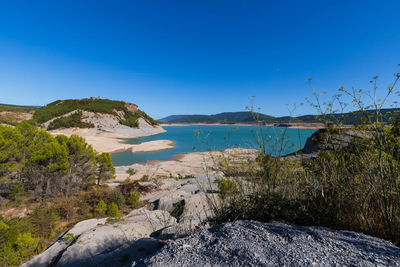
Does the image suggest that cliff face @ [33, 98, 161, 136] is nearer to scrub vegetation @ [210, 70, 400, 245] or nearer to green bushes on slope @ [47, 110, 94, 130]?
green bushes on slope @ [47, 110, 94, 130]

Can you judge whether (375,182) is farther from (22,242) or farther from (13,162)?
(13,162)

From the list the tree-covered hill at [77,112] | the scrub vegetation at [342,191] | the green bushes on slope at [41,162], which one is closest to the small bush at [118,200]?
the green bushes on slope at [41,162]

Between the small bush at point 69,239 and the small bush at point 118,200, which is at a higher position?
the small bush at point 69,239

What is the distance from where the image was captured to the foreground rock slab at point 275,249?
5.51 ft

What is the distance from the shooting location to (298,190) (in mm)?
3443

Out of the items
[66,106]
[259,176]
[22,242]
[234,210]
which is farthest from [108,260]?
[66,106]

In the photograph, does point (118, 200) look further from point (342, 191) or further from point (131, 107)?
point (131, 107)

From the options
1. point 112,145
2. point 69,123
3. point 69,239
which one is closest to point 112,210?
point 69,239

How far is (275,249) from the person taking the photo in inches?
74.5

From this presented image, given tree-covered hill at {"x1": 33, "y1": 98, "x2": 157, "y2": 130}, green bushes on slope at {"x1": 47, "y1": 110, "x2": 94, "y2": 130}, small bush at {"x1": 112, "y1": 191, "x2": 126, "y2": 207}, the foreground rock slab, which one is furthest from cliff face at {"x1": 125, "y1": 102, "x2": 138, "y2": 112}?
the foreground rock slab

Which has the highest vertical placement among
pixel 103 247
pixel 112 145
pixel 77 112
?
pixel 77 112

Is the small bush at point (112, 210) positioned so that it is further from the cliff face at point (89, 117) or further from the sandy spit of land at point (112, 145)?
Result: the cliff face at point (89, 117)

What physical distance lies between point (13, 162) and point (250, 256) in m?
11.8

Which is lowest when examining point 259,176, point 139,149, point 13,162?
point 139,149
